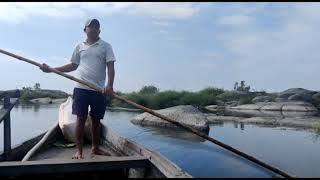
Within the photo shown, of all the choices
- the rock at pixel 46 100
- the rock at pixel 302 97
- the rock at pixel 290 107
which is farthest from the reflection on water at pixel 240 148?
the rock at pixel 46 100

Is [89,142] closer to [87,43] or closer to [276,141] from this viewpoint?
[87,43]

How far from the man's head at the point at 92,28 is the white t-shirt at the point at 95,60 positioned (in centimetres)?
10

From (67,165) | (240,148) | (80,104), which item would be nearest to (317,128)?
(240,148)

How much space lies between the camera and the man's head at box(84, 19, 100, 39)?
191 inches

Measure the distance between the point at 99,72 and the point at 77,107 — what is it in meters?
0.47

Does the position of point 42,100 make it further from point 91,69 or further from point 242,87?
point 91,69

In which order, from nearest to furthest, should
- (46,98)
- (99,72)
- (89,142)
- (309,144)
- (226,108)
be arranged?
1. (99,72)
2. (89,142)
3. (309,144)
4. (226,108)
5. (46,98)

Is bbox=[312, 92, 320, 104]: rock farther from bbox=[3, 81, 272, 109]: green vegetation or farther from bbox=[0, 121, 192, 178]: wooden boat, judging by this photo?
bbox=[0, 121, 192, 178]: wooden boat

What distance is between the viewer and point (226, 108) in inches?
1310

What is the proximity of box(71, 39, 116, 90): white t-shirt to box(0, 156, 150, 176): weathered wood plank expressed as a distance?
3.08ft

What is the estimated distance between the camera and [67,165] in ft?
14.3

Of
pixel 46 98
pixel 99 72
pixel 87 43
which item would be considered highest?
pixel 87 43

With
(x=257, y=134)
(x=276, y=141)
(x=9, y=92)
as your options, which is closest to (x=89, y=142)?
(x=9, y=92)

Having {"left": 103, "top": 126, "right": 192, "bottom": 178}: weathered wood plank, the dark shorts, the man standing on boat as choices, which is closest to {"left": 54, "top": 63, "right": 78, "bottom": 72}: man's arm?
the man standing on boat
